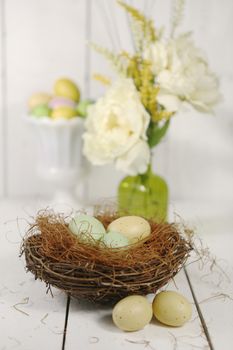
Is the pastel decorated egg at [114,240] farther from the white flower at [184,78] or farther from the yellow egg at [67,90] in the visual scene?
the yellow egg at [67,90]

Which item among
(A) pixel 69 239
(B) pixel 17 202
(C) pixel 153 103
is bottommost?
(B) pixel 17 202

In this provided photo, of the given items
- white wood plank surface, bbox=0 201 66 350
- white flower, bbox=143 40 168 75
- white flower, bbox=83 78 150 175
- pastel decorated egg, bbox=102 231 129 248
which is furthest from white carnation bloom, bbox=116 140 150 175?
pastel decorated egg, bbox=102 231 129 248

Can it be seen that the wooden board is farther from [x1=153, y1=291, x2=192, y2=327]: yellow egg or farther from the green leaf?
[x1=153, y1=291, x2=192, y2=327]: yellow egg

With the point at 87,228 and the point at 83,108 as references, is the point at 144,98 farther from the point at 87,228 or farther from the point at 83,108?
the point at 87,228

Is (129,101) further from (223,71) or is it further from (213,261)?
(223,71)

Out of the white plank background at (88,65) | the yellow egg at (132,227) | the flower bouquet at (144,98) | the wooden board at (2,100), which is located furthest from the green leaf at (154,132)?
the wooden board at (2,100)

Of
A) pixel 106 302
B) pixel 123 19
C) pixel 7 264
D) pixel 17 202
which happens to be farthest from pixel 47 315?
pixel 123 19

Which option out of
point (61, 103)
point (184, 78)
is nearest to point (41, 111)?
point (61, 103)

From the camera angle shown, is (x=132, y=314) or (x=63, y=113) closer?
(x=132, y=314)
